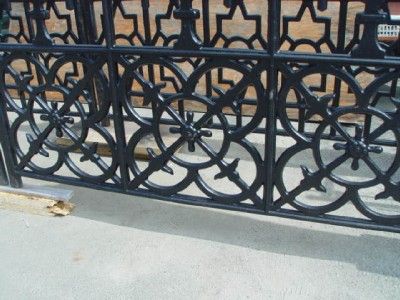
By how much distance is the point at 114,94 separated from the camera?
6.50 ft

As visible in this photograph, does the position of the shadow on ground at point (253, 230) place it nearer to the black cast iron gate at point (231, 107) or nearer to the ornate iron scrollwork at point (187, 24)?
the black cast iron gate at point (231, 107)

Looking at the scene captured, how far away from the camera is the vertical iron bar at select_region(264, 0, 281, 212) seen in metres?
1.62

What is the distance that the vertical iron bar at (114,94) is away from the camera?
6.07 feet

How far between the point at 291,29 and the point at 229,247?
2148 millimetres

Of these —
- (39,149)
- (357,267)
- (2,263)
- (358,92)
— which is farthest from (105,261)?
(358,92)

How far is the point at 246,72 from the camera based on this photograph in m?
1.74

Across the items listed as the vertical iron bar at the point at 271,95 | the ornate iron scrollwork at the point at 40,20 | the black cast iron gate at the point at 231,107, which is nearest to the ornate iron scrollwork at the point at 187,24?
the black cast iron gate at the point at 231,107

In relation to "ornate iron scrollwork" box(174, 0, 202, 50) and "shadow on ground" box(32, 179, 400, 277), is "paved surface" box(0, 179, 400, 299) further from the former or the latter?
"ornate iron scrollwork" box(174, 0, 202, 50)

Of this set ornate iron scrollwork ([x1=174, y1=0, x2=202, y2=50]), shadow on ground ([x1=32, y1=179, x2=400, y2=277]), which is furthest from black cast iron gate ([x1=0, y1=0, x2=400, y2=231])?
shadow on ground ([x1=32, y1=179, x2=400, y2=277])

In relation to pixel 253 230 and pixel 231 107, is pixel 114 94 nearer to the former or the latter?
pixel 231 107

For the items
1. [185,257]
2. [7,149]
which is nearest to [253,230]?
[185,257]

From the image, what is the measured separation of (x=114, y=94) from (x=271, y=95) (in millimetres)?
700

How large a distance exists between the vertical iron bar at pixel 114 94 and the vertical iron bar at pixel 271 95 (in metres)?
0.66

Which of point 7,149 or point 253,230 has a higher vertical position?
point 7,149
